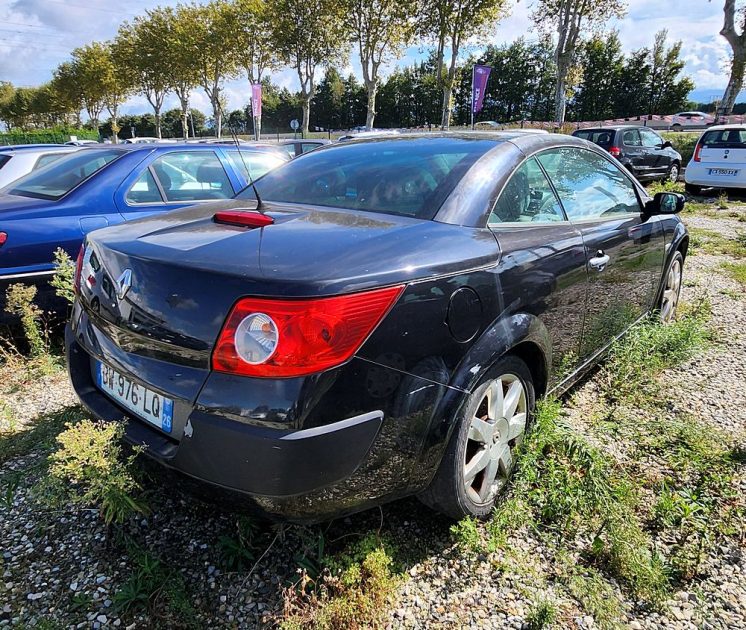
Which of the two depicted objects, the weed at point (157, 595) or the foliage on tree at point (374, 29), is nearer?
the weed at point (157, 595)

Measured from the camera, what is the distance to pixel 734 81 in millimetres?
19672

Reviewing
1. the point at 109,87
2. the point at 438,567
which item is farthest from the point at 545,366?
the point at 109,87

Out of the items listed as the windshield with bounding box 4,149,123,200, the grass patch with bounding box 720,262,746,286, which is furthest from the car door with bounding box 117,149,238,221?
the grass patch with bounding box 720,262,746,286

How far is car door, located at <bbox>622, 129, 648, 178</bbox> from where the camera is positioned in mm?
13594

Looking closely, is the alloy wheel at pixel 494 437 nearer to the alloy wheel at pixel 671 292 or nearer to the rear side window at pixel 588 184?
the rear side window at pixel 588 184

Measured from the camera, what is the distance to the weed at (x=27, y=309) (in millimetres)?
3406

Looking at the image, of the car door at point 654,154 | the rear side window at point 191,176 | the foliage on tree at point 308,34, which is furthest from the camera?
the foliage on tree at point 308,34

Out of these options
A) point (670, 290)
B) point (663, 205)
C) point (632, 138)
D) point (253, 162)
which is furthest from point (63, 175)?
point (632, 138)

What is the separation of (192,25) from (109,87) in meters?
14.4

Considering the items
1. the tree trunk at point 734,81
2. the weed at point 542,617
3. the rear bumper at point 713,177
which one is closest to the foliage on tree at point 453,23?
the tree trunk at point 734,81

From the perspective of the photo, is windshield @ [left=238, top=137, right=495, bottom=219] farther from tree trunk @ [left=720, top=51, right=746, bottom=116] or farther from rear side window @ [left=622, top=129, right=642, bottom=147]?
tree trunk @ [left=720, top=51, right=746, bottom=116]

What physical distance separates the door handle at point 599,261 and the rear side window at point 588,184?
216 millimetres

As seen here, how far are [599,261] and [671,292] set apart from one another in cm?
198

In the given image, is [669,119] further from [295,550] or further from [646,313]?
[295,550]
